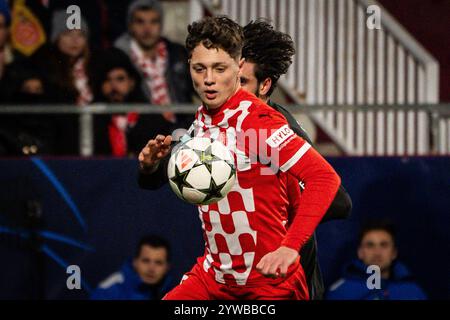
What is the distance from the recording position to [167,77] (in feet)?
27.5

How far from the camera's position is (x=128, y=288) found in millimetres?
7719

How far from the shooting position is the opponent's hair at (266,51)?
608 centimetres

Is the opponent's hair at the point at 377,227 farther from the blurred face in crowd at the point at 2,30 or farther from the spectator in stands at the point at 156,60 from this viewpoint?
the blurred face in crowd at the point at 2,30

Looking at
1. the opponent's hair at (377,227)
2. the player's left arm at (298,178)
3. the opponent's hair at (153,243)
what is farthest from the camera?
the opponent's hair at (153,243)

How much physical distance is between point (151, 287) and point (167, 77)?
154 centimetres

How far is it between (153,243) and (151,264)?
17 centimetres

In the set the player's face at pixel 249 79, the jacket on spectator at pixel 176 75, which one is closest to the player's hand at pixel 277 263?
the player's face at pixel 249 79

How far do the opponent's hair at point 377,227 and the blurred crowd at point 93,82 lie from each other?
133 cm

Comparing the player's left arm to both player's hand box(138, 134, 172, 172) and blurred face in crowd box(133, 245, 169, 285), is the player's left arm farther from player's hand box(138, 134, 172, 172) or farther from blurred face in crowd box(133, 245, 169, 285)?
blurred face in crowd box(133, 245, 169, 285)

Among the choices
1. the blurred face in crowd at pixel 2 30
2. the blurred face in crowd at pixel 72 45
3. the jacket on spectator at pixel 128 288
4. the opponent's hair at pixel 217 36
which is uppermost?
the blurred face in crowd at pixel 2 30

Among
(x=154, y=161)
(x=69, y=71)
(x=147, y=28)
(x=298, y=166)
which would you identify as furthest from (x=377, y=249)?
(x=298, y=166)

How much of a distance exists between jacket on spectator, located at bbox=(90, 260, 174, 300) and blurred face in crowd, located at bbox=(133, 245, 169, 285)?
3 cm

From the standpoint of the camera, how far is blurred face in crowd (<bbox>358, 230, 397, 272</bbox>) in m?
7.62

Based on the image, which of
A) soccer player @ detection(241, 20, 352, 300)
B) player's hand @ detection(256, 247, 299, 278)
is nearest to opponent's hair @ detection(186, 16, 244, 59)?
soccer player @ detection(241, 20, 352, 300)
